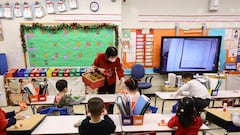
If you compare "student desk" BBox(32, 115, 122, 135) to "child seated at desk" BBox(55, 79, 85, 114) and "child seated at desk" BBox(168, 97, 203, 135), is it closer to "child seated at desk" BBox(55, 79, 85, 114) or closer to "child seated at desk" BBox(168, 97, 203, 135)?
"child seated at desk" BBox(55, 79, 85, 114)

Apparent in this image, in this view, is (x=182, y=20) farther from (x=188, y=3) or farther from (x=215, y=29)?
(x=215, y=29)

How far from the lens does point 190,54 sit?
560cm

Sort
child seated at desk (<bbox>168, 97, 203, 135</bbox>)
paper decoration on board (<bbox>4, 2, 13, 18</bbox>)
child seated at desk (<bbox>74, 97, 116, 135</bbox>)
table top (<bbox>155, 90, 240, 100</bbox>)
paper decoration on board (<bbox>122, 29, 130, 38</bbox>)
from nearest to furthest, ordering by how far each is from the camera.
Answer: child seated at desk (<bbox>74, 97, 116, 135</bbox>) → child seated at desk (<bbox>168, 97, 203, 135</bbox>) → table top (<bbox>155, 90, 240, 100</bbox>) → paper decoration on board (<bbox>4, 2, 13, 18</bbox>) → paper decoration on board (<bbox>122, 29, 130, 38</bbox>)

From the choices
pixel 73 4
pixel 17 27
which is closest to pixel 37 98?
pixel 17 27

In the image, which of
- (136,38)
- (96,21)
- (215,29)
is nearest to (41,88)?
(96,21)

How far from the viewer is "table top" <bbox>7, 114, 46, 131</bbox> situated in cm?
234

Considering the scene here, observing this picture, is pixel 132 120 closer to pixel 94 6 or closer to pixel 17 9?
pixel 94 6

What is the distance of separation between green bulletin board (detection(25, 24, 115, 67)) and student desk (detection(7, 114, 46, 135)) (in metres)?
2.81

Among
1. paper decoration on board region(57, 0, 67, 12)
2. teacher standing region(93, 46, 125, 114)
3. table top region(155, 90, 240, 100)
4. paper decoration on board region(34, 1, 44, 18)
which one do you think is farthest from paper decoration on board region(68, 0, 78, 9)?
table top region(155, 90, 240, 100)

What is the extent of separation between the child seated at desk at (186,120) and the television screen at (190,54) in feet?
10.6

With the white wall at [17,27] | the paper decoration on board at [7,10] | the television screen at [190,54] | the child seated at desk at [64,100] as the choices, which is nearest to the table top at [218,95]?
the child seated at desk at [64,100]

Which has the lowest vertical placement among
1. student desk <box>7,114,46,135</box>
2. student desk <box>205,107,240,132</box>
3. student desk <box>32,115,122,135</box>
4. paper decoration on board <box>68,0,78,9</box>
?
student desk <box>205,107,240,132</box>

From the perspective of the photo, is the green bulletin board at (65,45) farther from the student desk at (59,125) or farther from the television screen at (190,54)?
the student desk at (59,125)

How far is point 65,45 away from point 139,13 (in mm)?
2049
